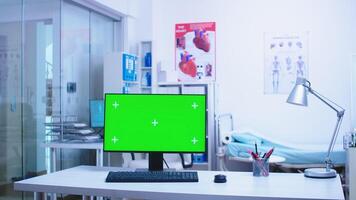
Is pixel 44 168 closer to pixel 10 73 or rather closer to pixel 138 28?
pixel 10 73

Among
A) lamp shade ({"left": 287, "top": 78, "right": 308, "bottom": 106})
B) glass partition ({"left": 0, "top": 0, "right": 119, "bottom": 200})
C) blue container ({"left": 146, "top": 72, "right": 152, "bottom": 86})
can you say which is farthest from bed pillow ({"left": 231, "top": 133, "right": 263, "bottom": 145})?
lamp shade ({"left": 287, "top": 78, "right": 308, "bottom": 106})

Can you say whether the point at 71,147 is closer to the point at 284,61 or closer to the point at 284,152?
the point at 284,152

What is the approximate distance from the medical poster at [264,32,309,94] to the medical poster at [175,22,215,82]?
2.37ft

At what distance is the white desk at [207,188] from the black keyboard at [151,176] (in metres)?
0.05

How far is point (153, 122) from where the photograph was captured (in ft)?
7.22

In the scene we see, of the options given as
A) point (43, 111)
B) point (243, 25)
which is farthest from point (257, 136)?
point (43, 111)

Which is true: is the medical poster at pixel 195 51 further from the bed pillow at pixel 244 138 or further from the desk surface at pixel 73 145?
the desk surface at pixel 73 145

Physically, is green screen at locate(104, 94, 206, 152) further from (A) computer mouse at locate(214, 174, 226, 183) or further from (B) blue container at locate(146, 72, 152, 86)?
(B) blue container at locate(146, 72, 152, 86)

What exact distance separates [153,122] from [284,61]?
11.0 feet

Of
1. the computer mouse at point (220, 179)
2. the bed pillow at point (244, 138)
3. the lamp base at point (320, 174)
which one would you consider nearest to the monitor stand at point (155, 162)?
the computer mouse at point (220, 179)

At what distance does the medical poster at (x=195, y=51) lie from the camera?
538cm

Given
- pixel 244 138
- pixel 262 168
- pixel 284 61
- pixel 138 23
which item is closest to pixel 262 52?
pixel 284 61

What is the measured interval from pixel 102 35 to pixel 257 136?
2219mm

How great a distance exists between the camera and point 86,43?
4.61m
